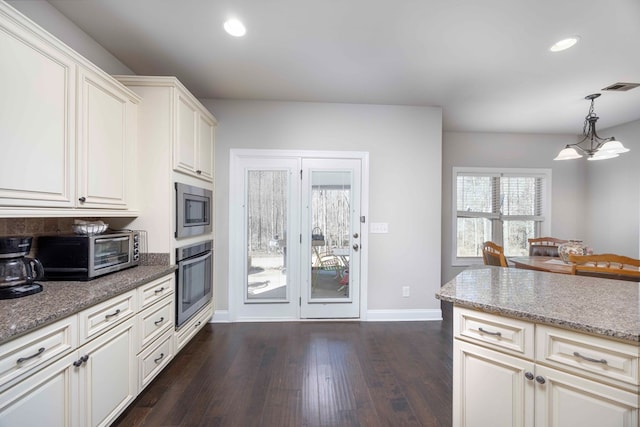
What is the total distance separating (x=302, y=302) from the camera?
3.29m

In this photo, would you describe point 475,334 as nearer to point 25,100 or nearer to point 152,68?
point 25,100

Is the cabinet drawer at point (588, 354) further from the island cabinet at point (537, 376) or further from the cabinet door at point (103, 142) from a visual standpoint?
the cabinet door at point (103, 142)

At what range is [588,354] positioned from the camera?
1.02m

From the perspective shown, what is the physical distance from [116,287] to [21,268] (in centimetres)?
43

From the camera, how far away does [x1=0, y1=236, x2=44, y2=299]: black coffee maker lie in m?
1.33

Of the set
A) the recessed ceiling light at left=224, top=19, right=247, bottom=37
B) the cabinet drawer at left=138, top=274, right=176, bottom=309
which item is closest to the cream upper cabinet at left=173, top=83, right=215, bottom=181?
the recessed ceiling light at left=224, top=19, right=247, bottom=37

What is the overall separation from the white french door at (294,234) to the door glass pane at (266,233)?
0.01m

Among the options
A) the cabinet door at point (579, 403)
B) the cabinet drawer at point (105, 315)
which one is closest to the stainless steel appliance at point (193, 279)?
the cabinet drawer at point (105, 315)

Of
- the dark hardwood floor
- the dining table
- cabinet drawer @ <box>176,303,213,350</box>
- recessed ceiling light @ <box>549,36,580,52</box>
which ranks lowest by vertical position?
the dark hardwood floor

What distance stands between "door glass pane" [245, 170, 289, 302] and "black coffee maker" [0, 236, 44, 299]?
1.95m

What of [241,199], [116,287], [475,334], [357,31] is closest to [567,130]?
[357,31]

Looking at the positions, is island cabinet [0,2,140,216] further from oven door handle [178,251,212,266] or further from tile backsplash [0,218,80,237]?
oven door handle [178,251,212,266]

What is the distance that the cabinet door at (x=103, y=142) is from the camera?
5.49 feet

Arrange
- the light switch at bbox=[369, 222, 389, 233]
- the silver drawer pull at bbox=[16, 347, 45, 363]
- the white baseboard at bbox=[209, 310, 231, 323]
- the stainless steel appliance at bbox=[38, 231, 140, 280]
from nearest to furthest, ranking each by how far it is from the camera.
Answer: the silver drawer pull at bbox=[16, 347, 45, 363] → the stainless steel appliance at bbox=[38, 231, 140, 280] → the white baseboard at bbox=[209, 310, 231, 323] → the light switch at bbox=[369, 222, 389, 233]
